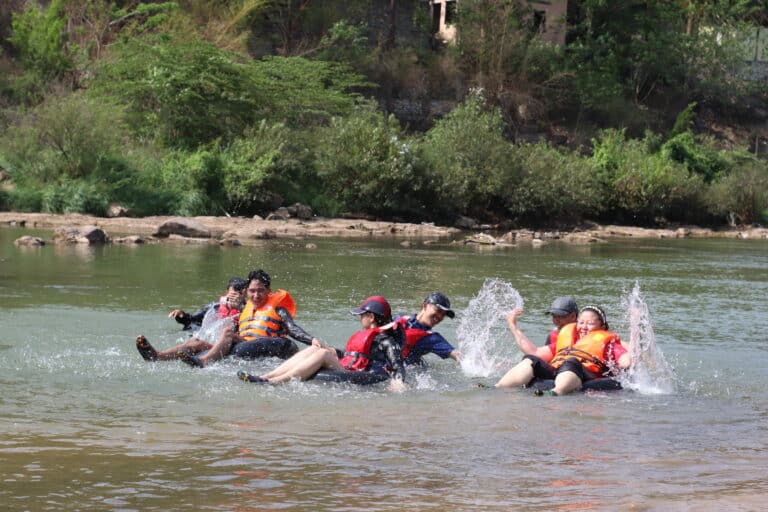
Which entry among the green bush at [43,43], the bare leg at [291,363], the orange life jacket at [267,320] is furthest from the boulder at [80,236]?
the green bush at [43,43]

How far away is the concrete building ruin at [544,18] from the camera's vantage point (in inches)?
2352

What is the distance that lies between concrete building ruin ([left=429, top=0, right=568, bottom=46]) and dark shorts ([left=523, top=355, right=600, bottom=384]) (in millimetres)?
48947

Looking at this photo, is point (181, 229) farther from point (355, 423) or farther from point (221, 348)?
point (355, 423)

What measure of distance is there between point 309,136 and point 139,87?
6.69 metres

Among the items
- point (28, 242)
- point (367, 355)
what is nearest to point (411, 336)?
point (367, 355)

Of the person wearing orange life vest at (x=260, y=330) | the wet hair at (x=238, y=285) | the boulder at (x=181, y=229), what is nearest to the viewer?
the person wearing orange life vest at (x=260, y=330)

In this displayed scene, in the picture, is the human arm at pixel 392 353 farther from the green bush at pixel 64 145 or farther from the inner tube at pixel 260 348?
the green bush at pixel 64 145

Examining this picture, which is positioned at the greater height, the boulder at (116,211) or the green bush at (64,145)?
the green bush at (64,145)

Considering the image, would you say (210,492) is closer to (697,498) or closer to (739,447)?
(697,498)

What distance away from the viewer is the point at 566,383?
11742mm

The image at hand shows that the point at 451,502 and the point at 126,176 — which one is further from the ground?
the point at 126,176

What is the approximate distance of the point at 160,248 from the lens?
93.9ft

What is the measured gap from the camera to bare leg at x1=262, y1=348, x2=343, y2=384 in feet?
38.9

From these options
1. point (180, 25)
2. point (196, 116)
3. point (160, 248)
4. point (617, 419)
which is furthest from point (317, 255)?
point (180, 25)
